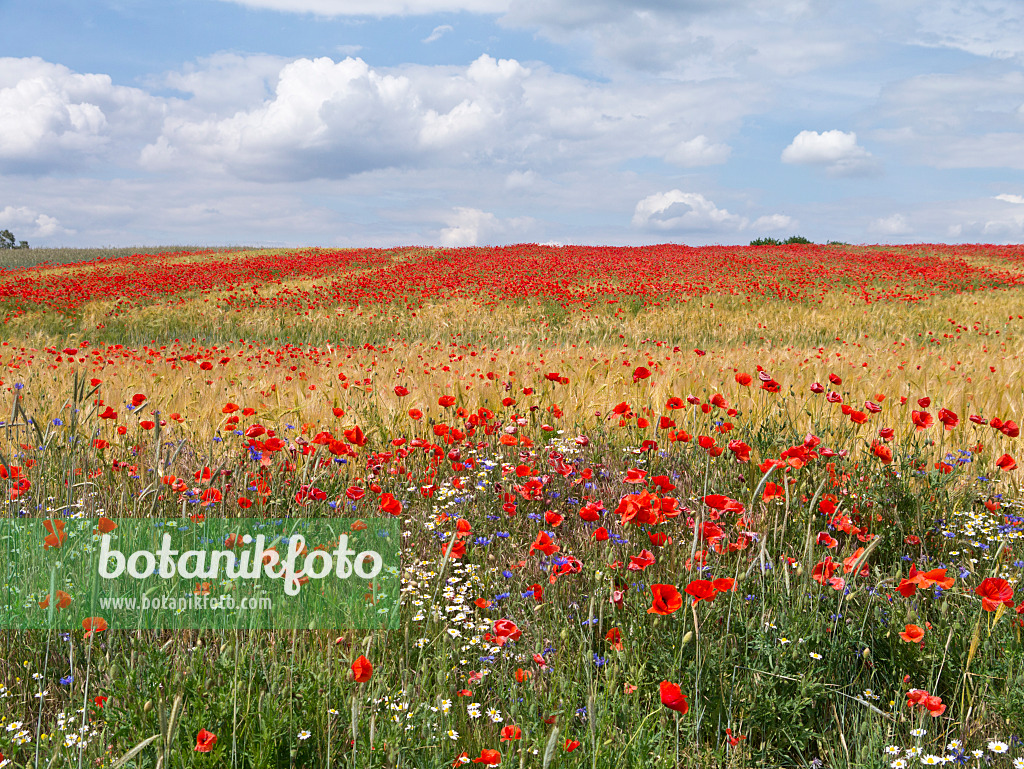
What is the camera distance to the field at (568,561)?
1832 millimetres

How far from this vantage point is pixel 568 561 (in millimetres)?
2174

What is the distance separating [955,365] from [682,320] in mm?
9314

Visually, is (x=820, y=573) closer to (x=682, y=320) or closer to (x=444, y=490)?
(x=444, y=490)

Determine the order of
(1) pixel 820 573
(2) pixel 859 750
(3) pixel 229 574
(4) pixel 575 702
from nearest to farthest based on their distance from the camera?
Result: 1. (2) pixel 859 750
2. (4) pixel 575 702
3. (1) pixel 820 573
4. (3) pixel 229 574

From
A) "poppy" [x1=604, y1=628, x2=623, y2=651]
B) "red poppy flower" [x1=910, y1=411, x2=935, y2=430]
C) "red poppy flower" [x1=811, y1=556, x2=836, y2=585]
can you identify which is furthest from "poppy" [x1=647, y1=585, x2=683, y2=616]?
"red poppy flower" [x1=910, y1=411, x2=935, y2=430]

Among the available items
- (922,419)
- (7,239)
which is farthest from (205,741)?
(7,239)

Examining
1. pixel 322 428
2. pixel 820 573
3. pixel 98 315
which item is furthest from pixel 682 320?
pixel 98 315

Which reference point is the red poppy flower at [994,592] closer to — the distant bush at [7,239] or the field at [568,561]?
the field at [568,561]

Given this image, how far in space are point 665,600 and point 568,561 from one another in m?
0.55

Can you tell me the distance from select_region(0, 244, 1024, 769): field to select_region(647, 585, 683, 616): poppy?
1cm

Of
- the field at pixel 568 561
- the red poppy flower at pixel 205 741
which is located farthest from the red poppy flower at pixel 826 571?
the red poppy flower at pixel 205 741

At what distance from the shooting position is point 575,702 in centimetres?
200

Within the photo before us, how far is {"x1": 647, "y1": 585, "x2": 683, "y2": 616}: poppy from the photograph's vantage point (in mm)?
1609

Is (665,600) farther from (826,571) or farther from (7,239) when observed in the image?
(7,239)
